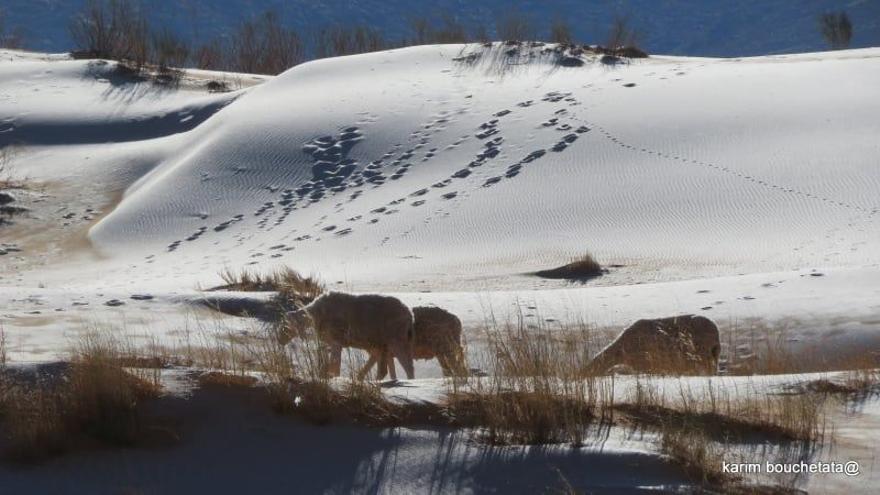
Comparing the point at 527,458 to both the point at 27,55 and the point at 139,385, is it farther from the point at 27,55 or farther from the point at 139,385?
the point at 27,55

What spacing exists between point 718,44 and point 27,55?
5748 centimetres

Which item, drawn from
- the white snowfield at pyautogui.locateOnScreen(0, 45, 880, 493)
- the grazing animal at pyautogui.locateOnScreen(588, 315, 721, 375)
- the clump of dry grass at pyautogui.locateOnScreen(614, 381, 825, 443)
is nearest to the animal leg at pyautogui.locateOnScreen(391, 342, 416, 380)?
the white snowfield at pyautogui.locateOnScreen(0, 45, 880, 493)

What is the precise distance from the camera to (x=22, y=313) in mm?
12805

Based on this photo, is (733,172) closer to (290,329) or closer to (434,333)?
(434,333)

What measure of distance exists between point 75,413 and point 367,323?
13.0ft

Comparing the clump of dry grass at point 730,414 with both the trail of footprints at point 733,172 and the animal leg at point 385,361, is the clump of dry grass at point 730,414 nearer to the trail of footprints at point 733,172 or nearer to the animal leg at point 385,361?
the animal leg at point 385,361

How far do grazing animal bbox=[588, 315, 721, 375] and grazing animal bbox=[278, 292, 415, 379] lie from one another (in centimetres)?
161

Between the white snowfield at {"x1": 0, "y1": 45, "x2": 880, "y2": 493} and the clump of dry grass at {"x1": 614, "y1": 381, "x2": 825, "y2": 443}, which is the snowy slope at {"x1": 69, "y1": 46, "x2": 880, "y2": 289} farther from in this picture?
the clump of dry grass at {"x1": 614, "y1": 381, "x2": 825, "y2": 443}

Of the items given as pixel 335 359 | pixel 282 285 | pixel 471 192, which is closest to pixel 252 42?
pixel 471 192

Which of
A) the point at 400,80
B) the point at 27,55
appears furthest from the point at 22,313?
the point at 27,55

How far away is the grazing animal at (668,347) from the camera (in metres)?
10.0

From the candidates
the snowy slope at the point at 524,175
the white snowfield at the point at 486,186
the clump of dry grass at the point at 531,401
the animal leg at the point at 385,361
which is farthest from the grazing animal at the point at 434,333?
the snowy slope at the point at 524,175

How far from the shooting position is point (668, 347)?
10.5 m

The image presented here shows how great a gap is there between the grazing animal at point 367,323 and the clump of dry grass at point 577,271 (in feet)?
22.7
